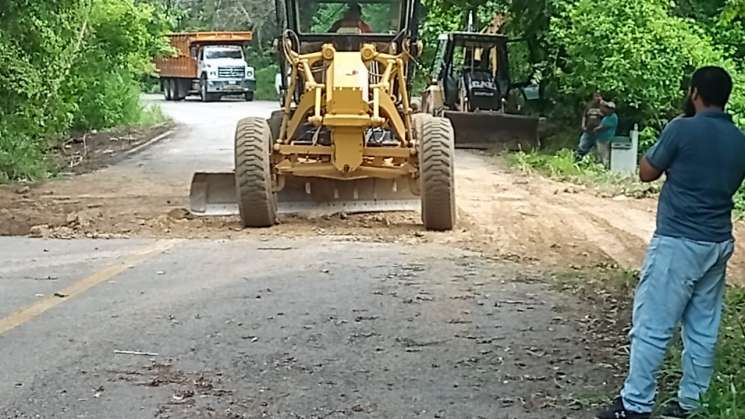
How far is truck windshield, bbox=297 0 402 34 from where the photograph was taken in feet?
48.7

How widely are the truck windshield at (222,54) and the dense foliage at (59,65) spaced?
20.3 m

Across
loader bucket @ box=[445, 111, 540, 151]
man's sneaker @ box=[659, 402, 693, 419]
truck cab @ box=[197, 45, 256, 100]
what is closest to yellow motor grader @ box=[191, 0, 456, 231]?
man's sneaker @ box=[659, 402, 693, 419]

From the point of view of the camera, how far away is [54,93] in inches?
877

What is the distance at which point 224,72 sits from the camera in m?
52.9

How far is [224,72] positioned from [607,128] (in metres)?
31.8

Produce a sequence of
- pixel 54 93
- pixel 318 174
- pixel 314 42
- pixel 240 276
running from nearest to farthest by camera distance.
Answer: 1. pixel 240 276
2. pixel 318 174
3. pixel 314 42
4. pixel 54 93

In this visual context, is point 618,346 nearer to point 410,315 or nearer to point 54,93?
point 410,315

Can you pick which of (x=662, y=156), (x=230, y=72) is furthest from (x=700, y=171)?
(x=230, y=72)

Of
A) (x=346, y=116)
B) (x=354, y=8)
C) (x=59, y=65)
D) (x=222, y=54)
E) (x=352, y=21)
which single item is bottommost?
(x=222, y=54)

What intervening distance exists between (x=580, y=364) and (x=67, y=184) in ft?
45.6

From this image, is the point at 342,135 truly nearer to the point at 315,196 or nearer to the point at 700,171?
the point at 315,196

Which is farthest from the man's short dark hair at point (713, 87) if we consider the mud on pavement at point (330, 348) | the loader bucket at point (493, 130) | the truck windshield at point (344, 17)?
the loader bucket at point (493, 130)

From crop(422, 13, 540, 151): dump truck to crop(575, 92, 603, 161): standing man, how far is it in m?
2.48

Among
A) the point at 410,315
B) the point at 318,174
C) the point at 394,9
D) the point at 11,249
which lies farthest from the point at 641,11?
the point at 410,315
